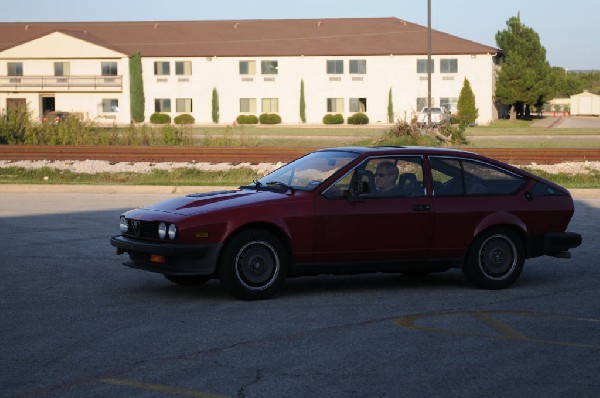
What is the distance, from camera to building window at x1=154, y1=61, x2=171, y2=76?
75000mm

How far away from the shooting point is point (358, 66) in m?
73.4

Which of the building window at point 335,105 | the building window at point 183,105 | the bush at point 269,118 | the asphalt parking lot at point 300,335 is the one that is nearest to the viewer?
the asphalt parking lot at point 300,335

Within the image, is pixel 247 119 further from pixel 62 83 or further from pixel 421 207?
pixel 421 207

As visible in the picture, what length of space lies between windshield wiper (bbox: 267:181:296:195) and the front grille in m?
1.38

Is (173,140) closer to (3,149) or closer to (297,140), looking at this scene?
(3,149)

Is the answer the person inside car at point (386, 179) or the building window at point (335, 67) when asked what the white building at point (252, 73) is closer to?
the building window at point (335, 67)

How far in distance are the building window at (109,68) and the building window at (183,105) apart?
514cm

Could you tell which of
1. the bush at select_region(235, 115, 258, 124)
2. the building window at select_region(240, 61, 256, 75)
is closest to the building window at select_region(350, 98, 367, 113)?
the bush at select_region(235, 115, 258, 124)

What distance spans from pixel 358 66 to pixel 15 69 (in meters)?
26.0

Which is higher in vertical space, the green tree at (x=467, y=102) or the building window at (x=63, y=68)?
the building window at (x=63, y=68)

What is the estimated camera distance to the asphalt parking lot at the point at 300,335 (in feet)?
21.4

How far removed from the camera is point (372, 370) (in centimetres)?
689

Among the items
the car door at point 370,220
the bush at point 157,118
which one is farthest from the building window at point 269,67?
the car door at point 370,220

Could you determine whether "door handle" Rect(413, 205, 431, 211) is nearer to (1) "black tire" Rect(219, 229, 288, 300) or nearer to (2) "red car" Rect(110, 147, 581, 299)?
(2) "red car" Rect(110, 147, 581, 299)
